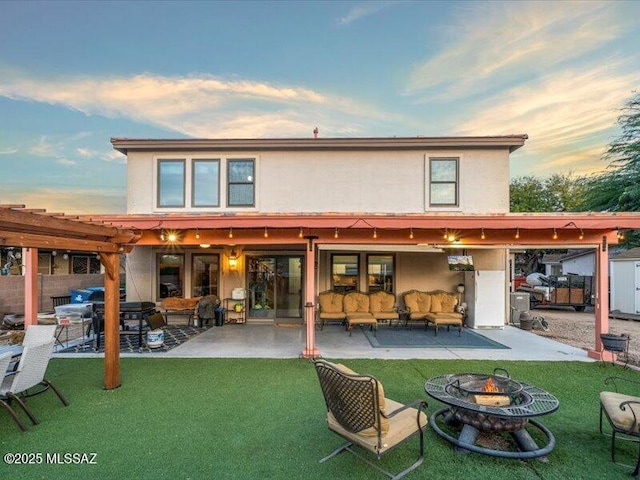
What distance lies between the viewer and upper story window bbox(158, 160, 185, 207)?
10.9 meters

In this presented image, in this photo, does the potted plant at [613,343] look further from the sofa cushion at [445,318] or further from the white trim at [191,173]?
the white trim at [191,173]

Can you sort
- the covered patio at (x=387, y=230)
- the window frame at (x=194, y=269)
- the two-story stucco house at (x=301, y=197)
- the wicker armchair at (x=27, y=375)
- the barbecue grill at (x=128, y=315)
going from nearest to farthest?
the wicker armchair at (x=27, y=375)
the covered patio at (x=387, y=230)
the barbecue grill at (x=128, y=315)
the two-story stucco house at (x=301, y=197)
the window frame at (x=194, y=269)

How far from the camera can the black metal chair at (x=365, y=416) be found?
305 cm

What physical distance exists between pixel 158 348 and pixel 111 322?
8.70ft

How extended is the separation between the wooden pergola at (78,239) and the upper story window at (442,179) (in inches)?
340

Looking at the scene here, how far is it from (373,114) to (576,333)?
408 inches

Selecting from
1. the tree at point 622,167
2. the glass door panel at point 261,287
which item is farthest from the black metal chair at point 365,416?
the tree at point 622,167

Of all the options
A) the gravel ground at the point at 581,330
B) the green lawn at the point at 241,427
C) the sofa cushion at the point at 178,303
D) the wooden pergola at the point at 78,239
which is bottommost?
the gravel ground at the point at 581,330

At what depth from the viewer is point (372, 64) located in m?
11.4

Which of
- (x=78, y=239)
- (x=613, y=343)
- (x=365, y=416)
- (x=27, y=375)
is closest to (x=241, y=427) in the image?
(x=365, y=416)

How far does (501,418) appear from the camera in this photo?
3609mm

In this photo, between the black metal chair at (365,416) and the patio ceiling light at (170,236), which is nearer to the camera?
the black metal chair at (365,416)

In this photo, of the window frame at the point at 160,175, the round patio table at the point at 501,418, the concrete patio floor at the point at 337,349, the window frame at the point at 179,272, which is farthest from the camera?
the window frame at the point at 179,272

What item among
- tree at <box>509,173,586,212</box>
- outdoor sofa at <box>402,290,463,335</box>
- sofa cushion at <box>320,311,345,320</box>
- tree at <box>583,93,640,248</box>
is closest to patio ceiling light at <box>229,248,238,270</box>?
sofa cushion at <box>320,311,345,320</box>
